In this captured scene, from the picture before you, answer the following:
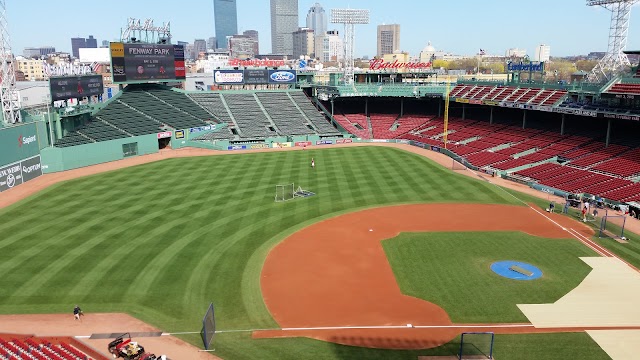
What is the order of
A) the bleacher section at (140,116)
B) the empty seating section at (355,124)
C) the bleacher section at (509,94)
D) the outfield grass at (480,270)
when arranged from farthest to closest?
the empty seating section at (355,124) < the bleacher section at (140,116) < the bleacher section at (509,94) < the outfield grass at (480,270)

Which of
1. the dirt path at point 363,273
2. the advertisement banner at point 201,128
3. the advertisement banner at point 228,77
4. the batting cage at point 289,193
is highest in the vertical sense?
the advertisement banner at point 228,77

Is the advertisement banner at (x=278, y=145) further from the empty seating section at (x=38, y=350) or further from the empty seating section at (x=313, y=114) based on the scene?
the empty seating section at (x=38, y=350)

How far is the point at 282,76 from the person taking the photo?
325 ft

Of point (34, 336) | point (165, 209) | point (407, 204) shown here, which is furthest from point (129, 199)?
point (407, 204)

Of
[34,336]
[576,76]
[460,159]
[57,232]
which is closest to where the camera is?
[34,336]

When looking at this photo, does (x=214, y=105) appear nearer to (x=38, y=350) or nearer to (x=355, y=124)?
(x=355, y=124)

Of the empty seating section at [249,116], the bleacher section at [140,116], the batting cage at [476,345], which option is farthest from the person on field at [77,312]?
the empty seating section at [249,116]

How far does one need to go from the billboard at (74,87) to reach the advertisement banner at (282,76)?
1452 inches

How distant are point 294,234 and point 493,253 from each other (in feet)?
50.5

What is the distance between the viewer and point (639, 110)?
51781mm

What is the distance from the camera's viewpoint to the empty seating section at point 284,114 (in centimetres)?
8838

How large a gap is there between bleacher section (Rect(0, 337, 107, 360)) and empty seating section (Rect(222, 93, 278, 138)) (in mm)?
64769

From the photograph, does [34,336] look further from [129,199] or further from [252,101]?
[252,101]

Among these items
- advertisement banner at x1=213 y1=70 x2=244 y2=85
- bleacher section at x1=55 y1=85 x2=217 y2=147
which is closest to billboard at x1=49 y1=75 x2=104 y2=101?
bleacher section at x1=55 y1=85 x2=217 y2=147
